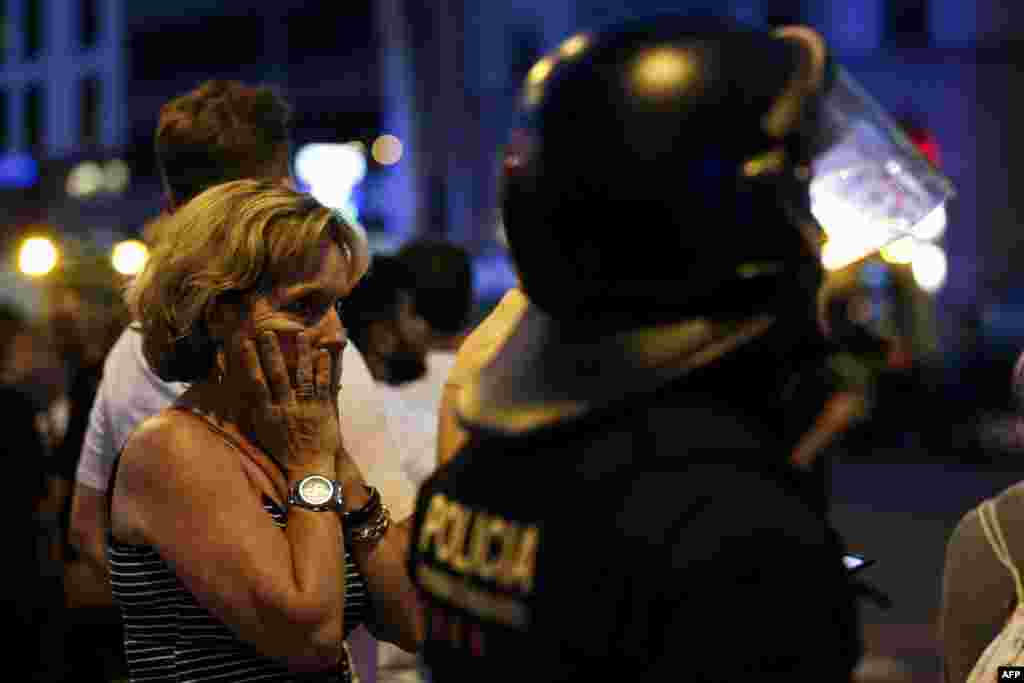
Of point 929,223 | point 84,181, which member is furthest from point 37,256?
point 84,181

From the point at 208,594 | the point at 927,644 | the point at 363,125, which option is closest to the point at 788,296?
the point at 208,594

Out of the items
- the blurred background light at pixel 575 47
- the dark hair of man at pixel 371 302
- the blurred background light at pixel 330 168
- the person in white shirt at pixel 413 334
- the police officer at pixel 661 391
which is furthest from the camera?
the blurred background light at pixel 330 168

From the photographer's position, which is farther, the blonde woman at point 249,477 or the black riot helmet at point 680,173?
the blonde woman at point 249,477

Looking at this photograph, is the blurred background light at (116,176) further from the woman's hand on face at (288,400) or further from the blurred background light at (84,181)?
the woman's hand on face at (288,400)

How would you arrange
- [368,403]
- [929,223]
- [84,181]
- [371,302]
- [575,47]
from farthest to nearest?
1. [84,181]
2. [371,302]
3. [368,403]
4. [929,223]
5. [575,47]

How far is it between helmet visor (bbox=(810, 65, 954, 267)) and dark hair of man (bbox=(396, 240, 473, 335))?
2.82m

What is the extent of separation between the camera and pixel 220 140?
122 inches

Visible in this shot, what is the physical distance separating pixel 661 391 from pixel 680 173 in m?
0.19

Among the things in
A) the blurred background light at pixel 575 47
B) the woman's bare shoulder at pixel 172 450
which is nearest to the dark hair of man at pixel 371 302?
the woman's bare shoulder at pixel 172 450

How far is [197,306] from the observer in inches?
91.1

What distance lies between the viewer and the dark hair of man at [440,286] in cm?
460

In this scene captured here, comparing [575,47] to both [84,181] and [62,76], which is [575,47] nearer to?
[84,181]

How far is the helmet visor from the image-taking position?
1.46 meters

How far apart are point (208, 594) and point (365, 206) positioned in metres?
32.5
